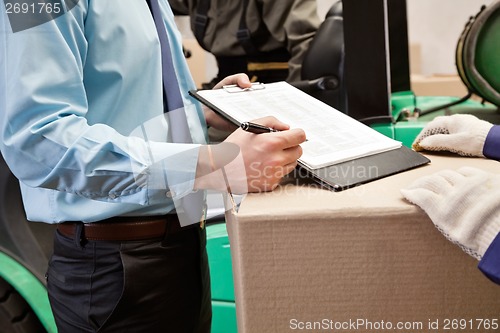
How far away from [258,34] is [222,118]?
1.11 metres

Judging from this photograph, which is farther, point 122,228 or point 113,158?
point 122,228

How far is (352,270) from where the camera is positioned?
509 mm

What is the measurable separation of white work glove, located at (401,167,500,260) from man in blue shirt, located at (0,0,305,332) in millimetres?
164

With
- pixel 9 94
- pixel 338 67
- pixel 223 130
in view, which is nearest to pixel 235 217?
pixel 9 94

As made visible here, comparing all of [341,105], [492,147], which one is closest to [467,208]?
[492,147]

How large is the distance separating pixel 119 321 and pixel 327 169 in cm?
36

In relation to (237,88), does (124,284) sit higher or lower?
lower

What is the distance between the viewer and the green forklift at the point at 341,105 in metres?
1.14

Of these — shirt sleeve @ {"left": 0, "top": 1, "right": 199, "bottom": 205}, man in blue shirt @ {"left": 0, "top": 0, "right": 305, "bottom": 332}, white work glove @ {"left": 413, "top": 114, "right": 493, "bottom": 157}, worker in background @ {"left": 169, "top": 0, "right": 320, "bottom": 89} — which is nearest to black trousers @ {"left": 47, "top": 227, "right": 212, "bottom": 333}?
man in blue shirt @ {"left": 0, "top": 0, "right": 305, "bottom": 332}

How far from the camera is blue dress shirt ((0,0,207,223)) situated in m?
0.57

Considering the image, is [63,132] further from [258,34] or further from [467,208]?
[258,34]

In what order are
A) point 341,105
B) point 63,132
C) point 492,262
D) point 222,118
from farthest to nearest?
point 341,105 → point 222,118 → point 63,132 → point 492,262

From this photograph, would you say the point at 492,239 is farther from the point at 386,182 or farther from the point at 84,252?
the point at 84,252

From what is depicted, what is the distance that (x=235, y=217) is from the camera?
50 centimetres
